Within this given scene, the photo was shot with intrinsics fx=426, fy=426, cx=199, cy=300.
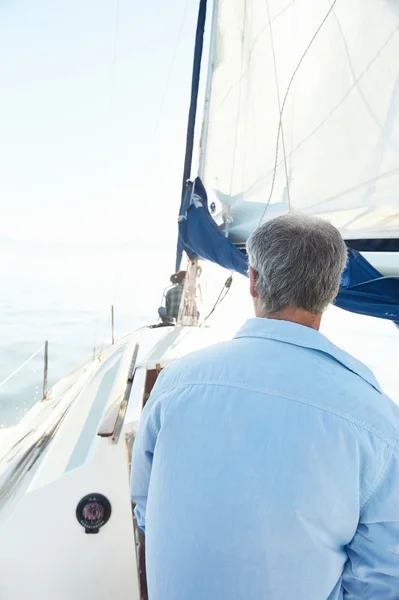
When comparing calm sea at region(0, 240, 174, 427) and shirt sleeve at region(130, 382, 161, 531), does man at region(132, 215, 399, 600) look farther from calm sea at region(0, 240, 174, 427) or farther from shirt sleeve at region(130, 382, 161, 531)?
calm sea at region(0, 240, 174, 427)

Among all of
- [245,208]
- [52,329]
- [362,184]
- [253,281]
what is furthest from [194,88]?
[52,329]

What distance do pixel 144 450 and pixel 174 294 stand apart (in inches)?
147

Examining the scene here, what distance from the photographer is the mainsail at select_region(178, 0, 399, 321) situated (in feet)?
5.34

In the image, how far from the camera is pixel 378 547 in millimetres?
596

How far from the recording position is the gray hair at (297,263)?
2.16ft

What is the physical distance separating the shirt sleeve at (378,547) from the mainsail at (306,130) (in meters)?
1.03

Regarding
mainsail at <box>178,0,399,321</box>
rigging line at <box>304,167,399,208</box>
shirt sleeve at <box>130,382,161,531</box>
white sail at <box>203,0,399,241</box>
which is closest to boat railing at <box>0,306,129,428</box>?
mainsail at <box>178,0,399,321</box>

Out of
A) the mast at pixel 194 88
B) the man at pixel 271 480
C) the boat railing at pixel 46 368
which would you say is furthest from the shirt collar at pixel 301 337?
the mast at pixel 194 88

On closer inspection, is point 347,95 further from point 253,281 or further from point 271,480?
point 271,480

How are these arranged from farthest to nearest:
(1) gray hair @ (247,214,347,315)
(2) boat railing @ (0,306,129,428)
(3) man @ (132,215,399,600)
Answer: (2) boat railing @ (0,306,129,428)
(1) gray hair @ (247,214,347,315)
(3) man @ (132,215,399,600)

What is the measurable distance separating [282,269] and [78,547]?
1.35 meters

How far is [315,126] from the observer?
194cm

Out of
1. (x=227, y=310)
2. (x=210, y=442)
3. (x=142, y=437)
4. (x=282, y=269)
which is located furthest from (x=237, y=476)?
(x=227, y=310)

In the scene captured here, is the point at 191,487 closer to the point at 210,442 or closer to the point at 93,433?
the point at 210,442
